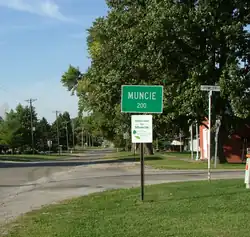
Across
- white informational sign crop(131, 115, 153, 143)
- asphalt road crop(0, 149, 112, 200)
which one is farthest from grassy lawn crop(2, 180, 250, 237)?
asphalt road crop(0, 149, 112, 200)

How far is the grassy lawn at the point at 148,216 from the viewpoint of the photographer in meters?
8.94

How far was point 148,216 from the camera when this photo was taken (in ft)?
34.7

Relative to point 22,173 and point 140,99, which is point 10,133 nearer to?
point 22,173

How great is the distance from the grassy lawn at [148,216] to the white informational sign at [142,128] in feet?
5.41

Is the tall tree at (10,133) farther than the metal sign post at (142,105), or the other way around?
the tall tree at (10,133)

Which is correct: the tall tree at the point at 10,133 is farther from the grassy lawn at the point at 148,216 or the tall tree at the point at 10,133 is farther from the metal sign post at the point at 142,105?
the metal sign post at the point at 142,105

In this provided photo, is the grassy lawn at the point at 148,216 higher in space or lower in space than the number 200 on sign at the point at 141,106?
lower

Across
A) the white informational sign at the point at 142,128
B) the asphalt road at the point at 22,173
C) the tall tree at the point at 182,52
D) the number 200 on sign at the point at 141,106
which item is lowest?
the asphalt road at the point at 22,173

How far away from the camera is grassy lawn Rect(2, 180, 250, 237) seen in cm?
894

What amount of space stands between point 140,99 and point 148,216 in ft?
12.3

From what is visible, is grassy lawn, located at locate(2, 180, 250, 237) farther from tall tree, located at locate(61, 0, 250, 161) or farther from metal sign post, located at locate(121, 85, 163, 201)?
tall tree, located at locate(61, 0, 250, 161)

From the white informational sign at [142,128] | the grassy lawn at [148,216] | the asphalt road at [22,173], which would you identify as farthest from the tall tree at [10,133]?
the white informational sign at [142,128]

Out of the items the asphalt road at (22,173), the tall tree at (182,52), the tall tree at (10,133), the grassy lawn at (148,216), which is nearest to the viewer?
the grassy lawn at (148,216)

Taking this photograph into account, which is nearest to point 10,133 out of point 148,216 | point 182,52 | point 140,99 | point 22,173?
point 22,173
